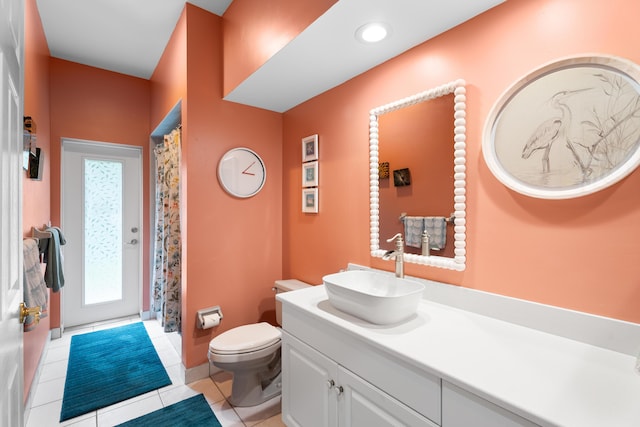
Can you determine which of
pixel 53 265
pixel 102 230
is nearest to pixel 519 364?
pixel 53 265

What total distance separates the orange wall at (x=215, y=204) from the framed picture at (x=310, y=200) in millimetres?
405

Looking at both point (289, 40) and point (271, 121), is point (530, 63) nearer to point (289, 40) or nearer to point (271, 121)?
point (289, 40)

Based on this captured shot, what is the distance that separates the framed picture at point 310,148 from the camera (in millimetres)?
2260

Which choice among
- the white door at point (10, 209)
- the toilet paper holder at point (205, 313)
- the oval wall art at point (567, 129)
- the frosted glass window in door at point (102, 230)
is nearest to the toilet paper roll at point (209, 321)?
the toilet paper holder at point (205, 313)

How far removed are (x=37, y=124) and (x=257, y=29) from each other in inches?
72.5

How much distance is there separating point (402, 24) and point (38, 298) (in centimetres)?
239

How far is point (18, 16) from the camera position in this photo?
91 centimetres

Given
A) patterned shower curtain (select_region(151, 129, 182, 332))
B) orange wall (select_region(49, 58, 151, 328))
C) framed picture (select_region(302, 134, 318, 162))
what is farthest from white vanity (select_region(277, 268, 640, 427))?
orange wall (select_region(49, 58, 151, 328))

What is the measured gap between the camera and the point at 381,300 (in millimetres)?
1162

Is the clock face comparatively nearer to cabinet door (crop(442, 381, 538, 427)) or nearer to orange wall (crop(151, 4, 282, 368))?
orange wall (crop(151, 4, 282, 368))

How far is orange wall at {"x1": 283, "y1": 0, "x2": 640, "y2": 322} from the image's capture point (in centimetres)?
99

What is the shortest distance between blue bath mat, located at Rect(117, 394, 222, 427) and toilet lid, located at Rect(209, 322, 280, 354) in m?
→ 0.41

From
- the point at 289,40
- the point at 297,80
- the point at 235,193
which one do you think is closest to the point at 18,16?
the point at 289,40

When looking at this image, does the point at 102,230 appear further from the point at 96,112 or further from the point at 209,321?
the point at 209,321
